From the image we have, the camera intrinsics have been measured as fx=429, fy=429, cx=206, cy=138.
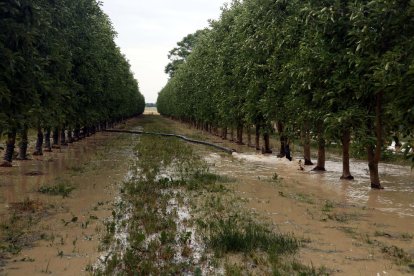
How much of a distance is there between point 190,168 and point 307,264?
49.3 ft

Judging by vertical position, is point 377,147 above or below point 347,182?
above

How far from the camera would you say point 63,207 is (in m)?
14.0

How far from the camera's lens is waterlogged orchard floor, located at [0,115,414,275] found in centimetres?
874

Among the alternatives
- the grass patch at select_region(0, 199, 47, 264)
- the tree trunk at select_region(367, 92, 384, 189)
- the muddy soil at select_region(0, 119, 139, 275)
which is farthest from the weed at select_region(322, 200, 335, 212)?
the grass patch at select_region(0, 199, 47, 264)

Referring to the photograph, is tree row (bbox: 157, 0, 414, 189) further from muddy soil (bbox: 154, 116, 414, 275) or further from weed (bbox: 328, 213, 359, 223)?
weed (bbox: 328, 213, 359, 223)

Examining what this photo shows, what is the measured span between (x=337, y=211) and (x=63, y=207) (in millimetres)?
8939

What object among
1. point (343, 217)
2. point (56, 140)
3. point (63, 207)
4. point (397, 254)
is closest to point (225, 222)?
point (343, 217)

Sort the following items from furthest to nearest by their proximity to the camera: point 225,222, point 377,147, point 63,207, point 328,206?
point 377,147 → point 328,206 → point 63,207 → point 225,222

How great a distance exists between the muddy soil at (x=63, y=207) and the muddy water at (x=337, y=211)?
191 inches

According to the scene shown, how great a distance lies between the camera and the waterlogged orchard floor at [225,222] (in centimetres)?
874

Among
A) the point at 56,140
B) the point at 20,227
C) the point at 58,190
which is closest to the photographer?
the point at 20,227

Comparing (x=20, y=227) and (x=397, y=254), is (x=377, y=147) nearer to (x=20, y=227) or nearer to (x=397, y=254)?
(x=397, y=254)

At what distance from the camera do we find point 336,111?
1914 cm

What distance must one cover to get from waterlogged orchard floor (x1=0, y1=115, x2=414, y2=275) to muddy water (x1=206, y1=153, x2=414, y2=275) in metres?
0.03
